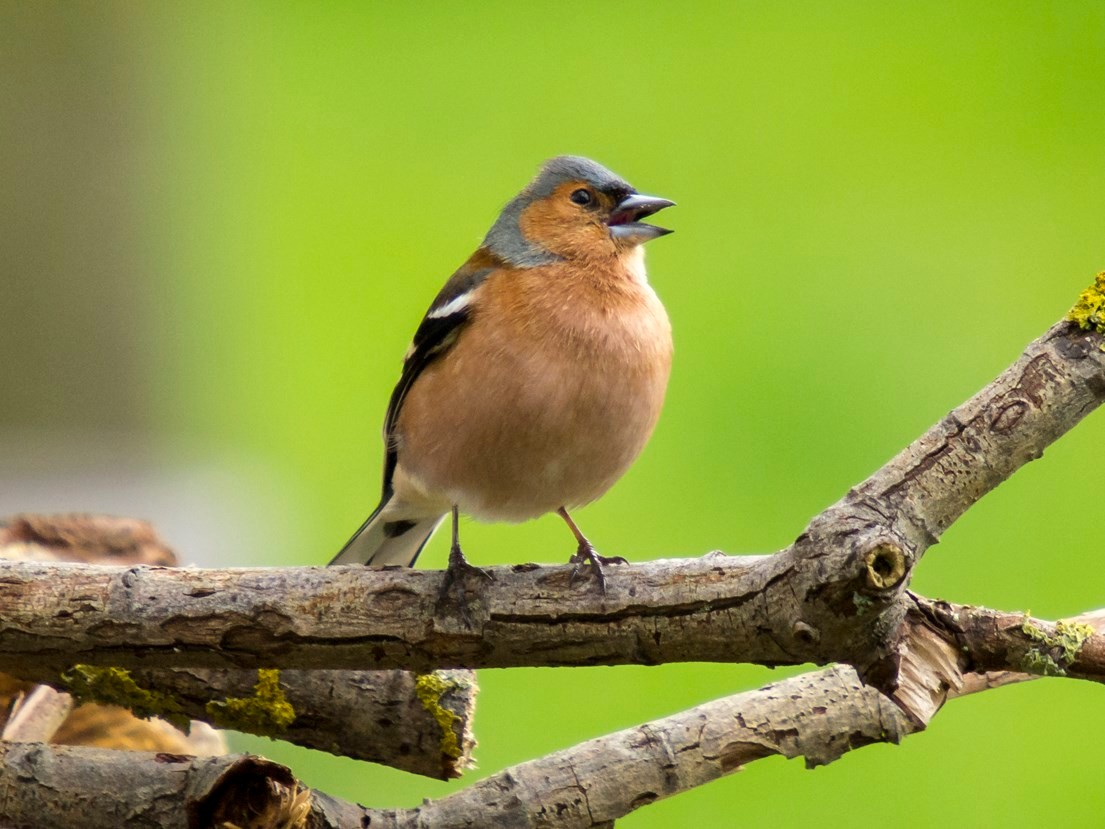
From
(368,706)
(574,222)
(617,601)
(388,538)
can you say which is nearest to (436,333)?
(574,222)

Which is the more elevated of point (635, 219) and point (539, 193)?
point (539, 193)

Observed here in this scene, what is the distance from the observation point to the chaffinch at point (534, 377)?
2922 millimetres

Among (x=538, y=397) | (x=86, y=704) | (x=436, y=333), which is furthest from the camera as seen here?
(x=86, y=704)

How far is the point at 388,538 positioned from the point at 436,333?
0.61 m

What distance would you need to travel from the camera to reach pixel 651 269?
618cm

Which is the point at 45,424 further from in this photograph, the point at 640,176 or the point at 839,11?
the point at 839,11

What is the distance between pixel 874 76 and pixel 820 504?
3018 millimetres

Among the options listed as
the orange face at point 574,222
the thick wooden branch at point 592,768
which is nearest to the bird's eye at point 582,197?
the orange face at point 574,222

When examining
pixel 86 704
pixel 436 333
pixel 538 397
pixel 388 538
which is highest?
pixel 436 333

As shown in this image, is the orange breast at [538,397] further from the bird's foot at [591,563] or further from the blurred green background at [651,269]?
the blurred green background at [651,269]

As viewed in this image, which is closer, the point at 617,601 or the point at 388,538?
the point at 617,601

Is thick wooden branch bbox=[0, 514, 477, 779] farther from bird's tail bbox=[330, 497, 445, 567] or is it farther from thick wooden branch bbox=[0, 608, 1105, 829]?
bird's tail bbox=[330, 497, 445, 567]

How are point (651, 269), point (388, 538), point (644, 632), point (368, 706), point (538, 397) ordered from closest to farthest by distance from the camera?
point (644, 632)
point (368, 706)
point (538, 397)
point (388, 538)
point (651, 269)

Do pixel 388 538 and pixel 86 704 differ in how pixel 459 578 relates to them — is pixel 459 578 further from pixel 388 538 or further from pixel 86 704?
pixel 86 704
